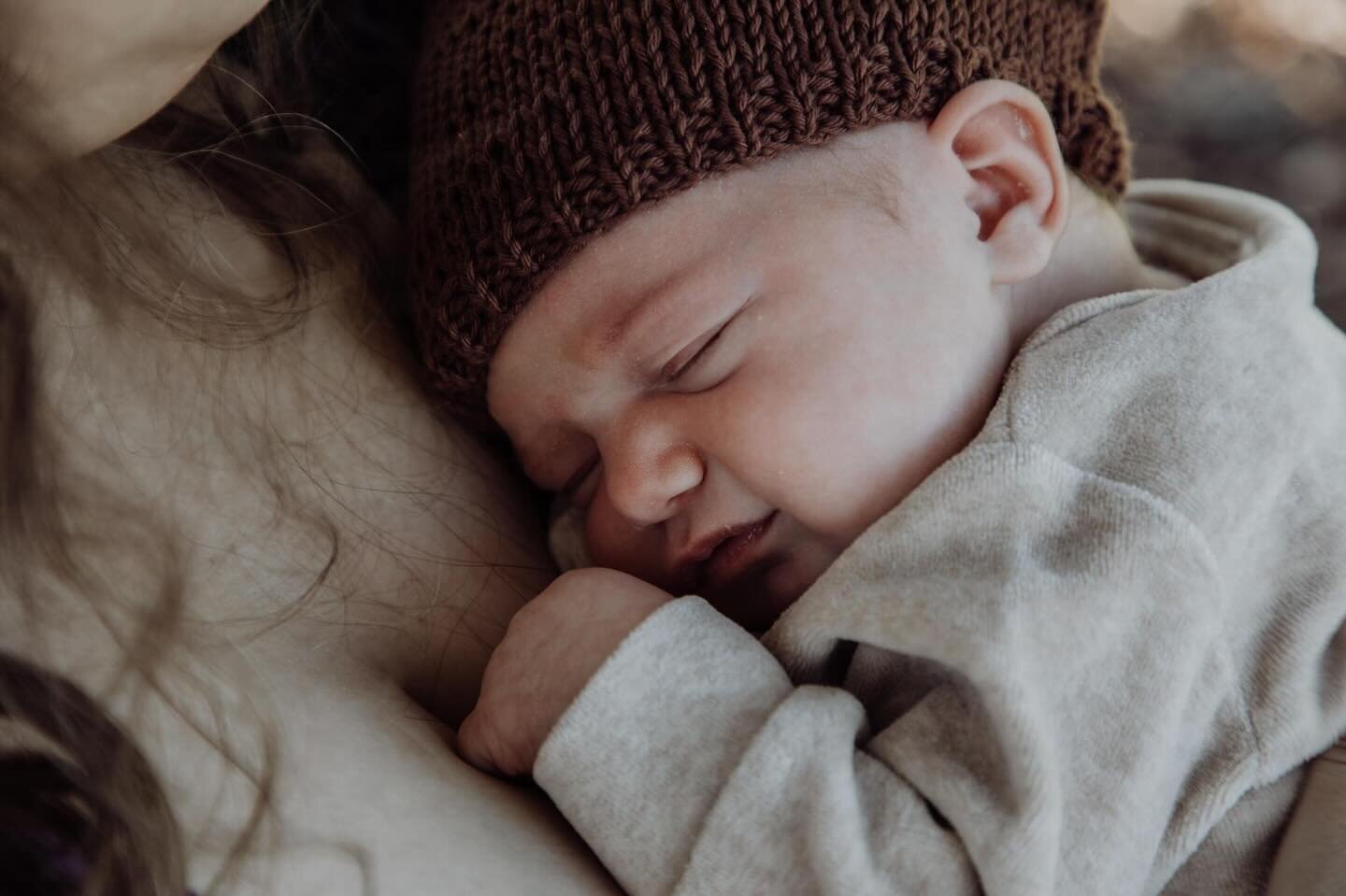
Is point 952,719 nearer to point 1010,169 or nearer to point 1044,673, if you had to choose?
point 1044,673

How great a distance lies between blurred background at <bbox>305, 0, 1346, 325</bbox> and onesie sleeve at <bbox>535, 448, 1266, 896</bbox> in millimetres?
1014

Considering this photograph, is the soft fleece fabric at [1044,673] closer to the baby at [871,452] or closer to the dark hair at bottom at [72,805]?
the baby at [871,452]

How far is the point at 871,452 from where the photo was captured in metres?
0.92

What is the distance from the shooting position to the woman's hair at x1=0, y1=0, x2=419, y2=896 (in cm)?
61

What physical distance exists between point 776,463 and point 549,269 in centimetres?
25

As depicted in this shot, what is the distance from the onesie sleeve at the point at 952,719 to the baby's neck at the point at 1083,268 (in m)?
0.25

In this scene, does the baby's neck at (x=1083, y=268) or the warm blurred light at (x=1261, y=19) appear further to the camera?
the warm blurred light at (x=1261, y=19)

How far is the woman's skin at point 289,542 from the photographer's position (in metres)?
0.68

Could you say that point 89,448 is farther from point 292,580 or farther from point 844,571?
point 844,571

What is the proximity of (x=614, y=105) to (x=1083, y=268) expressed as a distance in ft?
1.52

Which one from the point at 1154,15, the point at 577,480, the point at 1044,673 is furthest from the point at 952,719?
the point at 1154,15

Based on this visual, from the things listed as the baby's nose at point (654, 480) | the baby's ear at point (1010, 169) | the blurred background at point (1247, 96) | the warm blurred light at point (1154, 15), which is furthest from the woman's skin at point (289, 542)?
the warm blurred light at point (1154, 15)

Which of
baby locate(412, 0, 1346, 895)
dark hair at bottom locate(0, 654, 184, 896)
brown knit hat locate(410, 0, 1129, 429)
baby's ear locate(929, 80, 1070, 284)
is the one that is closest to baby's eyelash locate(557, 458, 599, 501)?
baby locate(412, 0, 1346, 895)

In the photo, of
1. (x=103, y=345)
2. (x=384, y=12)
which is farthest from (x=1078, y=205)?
(x=103, y=345)
